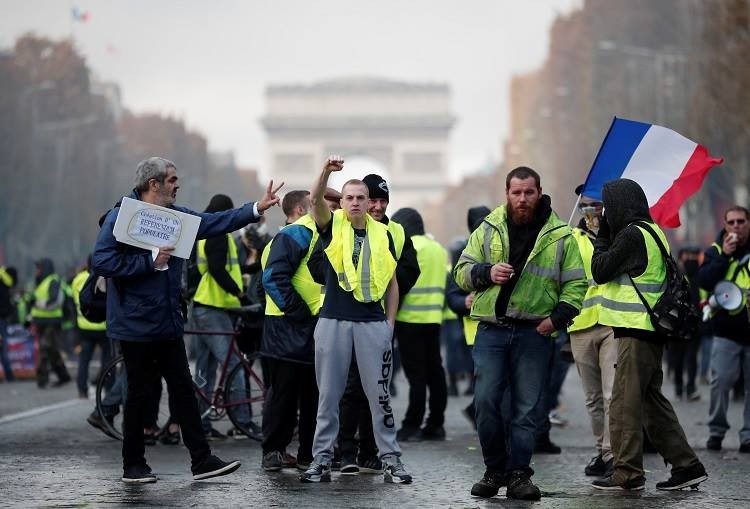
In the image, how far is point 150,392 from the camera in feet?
33.0

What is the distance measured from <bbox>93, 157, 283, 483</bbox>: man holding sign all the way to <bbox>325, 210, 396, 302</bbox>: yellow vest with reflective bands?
39cm

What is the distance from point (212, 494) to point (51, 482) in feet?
3.67

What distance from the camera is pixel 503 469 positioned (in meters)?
9.41

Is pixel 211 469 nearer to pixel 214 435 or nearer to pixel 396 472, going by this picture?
pixel 396 472

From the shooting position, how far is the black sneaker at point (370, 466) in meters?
10.7

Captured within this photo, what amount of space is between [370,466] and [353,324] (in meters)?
1.23

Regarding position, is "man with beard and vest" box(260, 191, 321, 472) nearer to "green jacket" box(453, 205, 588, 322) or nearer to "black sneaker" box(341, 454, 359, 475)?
"black sneaker" box(341, 454, 359, 475)

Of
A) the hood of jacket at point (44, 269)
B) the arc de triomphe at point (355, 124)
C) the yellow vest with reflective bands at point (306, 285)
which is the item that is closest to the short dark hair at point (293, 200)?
the yellow vest with reflective bands at point (306, 285)

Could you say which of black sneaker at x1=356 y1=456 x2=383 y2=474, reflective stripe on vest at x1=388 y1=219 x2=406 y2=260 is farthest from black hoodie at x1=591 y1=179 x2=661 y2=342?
black sneaker at x1=356 y1=456 x2=383 y2=474

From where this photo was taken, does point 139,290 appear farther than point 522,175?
Yes

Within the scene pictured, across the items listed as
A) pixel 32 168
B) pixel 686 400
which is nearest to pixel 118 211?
pixel 686 400

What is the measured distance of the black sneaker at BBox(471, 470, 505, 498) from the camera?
934cm

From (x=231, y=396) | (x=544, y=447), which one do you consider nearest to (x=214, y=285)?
(x=231, y=396)

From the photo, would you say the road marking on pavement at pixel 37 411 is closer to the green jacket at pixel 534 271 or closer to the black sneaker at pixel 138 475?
the black sneaker at pixel 138 475
